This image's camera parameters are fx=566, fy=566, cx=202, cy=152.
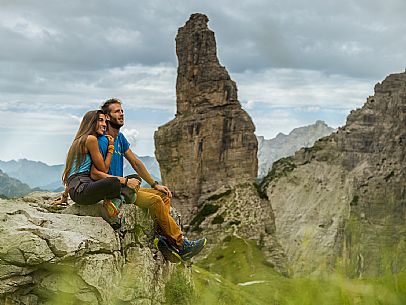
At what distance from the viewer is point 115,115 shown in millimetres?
12750

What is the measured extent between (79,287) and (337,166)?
5111 inches

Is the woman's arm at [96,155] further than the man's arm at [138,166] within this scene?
No

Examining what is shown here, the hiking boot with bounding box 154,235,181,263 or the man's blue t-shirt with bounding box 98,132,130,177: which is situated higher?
the man's blue t-shirt with bounding box 98,132,130,177

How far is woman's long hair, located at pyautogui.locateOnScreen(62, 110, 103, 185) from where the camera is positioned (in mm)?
12055

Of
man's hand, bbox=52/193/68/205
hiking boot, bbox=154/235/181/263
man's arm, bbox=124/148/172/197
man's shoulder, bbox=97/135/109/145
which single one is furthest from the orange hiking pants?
man's hand, bbox=52/193/68/205

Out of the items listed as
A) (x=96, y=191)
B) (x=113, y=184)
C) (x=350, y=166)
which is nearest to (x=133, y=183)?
(x=113, y=184)

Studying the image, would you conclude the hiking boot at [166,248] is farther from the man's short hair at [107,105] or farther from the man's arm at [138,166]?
the man's short hair at [107,105]

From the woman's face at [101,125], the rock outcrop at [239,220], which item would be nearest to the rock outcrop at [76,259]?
the woman's face at [101,125]

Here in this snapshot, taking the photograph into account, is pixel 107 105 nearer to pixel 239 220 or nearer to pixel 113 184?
pixel 113 184

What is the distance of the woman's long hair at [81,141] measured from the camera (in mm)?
12055

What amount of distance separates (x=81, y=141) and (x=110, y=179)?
1140 mm

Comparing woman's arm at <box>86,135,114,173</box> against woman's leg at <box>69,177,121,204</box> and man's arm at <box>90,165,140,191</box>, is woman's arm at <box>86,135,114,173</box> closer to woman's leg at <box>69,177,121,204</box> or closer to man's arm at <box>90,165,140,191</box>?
man's arm at <box>90,165,140,191</box>

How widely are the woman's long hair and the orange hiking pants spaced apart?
1.53 metres

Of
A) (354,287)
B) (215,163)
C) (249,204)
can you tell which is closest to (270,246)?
(249,204)
